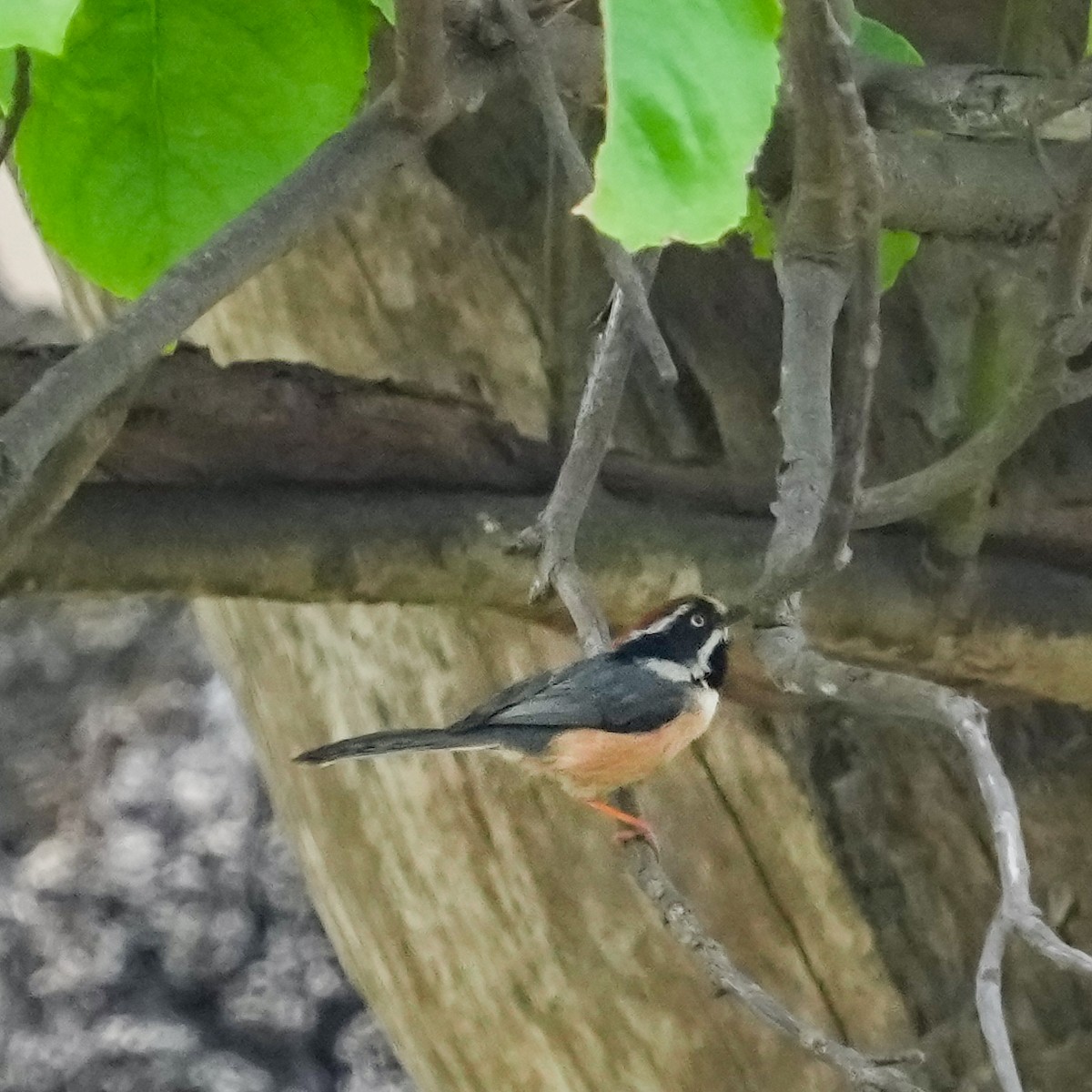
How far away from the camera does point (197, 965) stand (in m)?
2.05

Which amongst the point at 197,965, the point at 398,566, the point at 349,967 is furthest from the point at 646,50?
the point at 197,965

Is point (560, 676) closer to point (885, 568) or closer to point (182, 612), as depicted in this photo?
point (885, 568)

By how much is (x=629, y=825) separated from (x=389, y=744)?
244 mm

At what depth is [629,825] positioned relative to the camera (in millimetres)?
1022

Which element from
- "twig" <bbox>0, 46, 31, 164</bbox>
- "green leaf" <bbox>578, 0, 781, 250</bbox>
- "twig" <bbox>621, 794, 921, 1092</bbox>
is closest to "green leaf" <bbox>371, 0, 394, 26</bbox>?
"twig" <bbox>0, 46, 31, 164</bbox>

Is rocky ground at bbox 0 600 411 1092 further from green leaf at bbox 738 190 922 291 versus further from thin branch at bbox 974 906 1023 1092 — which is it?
thin branch at bbox 974 906 1023 1092

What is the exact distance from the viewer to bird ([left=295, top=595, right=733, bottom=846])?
92 centimetres

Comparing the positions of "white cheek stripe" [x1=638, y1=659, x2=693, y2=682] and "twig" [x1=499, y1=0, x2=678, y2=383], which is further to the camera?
"white cheek stripe" [x1=638, y1=659, x2=693, y2=682]

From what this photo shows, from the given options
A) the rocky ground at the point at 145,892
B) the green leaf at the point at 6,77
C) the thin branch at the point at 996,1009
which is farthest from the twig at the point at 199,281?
the rocky ground at the point at 145,892

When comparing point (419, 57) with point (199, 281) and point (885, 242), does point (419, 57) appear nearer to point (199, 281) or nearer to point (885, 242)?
point (199, 281)

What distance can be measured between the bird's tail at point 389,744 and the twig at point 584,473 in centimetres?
10

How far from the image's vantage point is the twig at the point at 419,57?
497mm

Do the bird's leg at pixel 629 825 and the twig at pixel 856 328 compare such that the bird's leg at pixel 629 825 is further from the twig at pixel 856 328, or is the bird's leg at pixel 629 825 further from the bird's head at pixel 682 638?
the twig at pixel 856 328

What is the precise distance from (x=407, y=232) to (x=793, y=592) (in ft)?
1.66
